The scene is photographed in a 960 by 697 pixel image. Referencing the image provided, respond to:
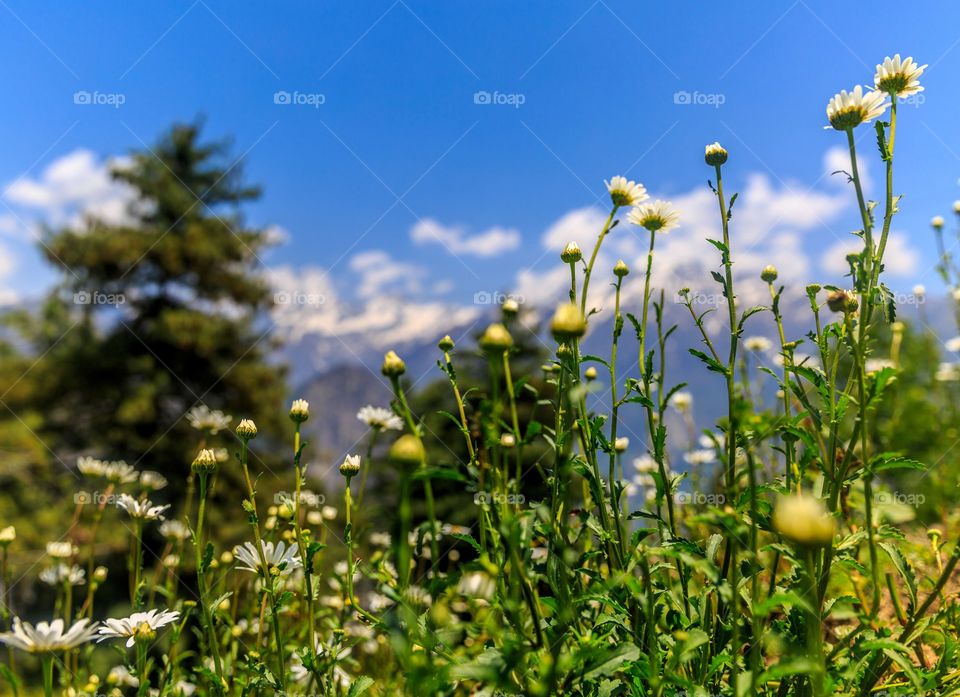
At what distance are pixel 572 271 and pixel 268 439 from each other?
47.4 ft

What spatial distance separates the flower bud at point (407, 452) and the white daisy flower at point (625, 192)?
3.04ft

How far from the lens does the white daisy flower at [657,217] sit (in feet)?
4.96

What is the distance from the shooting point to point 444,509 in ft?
30.9

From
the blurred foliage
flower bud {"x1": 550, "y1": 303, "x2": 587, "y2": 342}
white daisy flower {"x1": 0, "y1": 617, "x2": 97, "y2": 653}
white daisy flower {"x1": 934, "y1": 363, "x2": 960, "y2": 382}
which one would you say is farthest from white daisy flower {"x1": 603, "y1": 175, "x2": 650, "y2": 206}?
the blurred foliage

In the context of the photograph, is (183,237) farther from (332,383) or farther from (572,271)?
(332,383)

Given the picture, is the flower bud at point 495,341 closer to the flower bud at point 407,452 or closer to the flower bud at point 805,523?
the flower bud at point 407,452

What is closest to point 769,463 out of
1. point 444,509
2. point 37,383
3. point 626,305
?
point 626,305

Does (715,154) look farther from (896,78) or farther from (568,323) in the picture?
(568,323)

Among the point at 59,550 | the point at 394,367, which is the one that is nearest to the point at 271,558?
the point at 394,367

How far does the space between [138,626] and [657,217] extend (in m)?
1.48

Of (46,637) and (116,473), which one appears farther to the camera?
(116,473)

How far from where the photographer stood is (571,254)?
1.36 metres

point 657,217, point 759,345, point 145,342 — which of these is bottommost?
point 657,217
